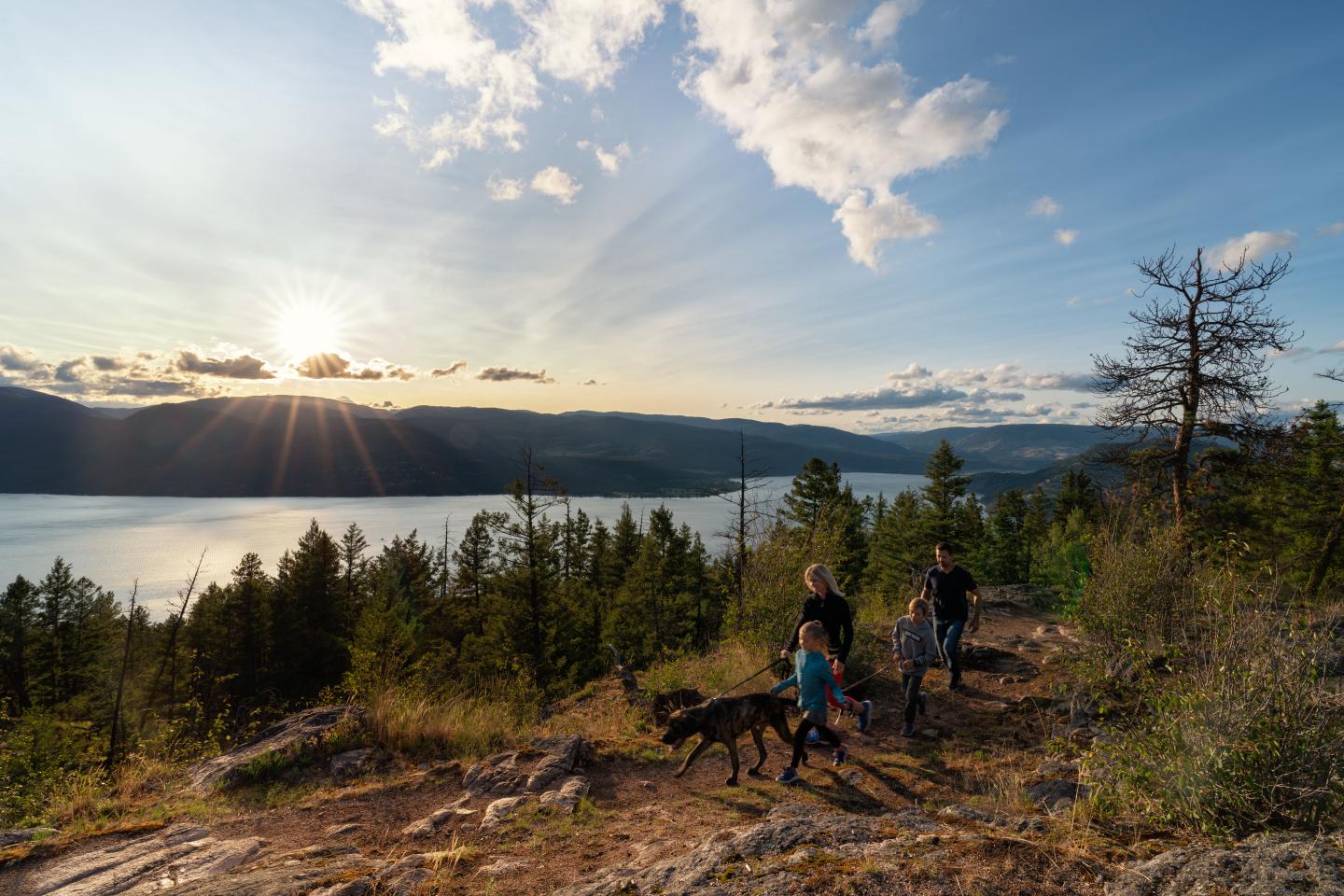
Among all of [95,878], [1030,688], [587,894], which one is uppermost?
[587,894]

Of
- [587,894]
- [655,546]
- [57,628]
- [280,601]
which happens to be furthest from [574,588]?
[587,894]

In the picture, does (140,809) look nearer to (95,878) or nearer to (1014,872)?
(95,878)

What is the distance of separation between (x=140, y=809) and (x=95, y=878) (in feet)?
6.69

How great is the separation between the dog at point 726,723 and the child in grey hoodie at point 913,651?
2.17 m

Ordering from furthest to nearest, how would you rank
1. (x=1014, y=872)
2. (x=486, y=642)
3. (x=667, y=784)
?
1. (x=486, y=642)
2. (x=667, y=784)
3. (x=1014, y=872)

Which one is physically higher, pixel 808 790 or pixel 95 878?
pixel 95 878

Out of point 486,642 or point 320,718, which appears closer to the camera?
point 320,718

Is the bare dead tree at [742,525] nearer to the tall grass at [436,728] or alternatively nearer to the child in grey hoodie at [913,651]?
the child in grey hoodie at [913,651]

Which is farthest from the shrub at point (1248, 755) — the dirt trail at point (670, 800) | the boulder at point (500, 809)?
the boulder at point (500, 809)

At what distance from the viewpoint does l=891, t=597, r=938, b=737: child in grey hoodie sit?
7.32m

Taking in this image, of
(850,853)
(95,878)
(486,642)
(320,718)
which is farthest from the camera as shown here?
(486,642)

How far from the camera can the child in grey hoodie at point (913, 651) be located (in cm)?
732

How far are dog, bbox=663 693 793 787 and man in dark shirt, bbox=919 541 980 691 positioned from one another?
349 cm

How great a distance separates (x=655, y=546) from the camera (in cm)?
4003
